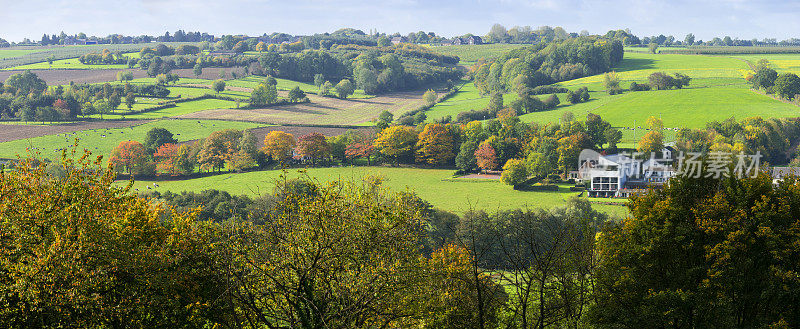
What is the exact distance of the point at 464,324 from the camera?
2269cm

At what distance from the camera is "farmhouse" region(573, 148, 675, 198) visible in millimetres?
77188

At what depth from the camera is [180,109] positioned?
134 m

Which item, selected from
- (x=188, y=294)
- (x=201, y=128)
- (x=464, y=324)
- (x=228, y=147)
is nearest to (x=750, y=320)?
(x=464, y=324)

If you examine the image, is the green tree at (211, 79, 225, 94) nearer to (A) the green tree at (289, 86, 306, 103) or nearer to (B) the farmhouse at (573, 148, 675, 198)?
(A) the green tree at (289, 86, 306, 103)

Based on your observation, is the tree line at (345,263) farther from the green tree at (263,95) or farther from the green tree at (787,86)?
the green tree at (263,95)

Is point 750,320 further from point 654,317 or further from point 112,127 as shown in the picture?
point 112,127

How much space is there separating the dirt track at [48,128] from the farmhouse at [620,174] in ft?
286

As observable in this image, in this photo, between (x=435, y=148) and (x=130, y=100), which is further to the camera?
(x=130, y=100)

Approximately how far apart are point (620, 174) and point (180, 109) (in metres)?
96.7

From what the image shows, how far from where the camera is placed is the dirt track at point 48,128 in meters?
107

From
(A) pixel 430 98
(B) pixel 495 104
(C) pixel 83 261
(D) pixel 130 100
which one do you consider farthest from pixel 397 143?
(C) pixel 83 261

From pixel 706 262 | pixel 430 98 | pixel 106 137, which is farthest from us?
pixel 430 98

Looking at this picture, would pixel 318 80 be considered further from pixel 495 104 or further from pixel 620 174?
pixel 620 174

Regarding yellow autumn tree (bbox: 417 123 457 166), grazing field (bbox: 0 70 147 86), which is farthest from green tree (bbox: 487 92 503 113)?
grazing field (bbox: 0 70 147 86)
